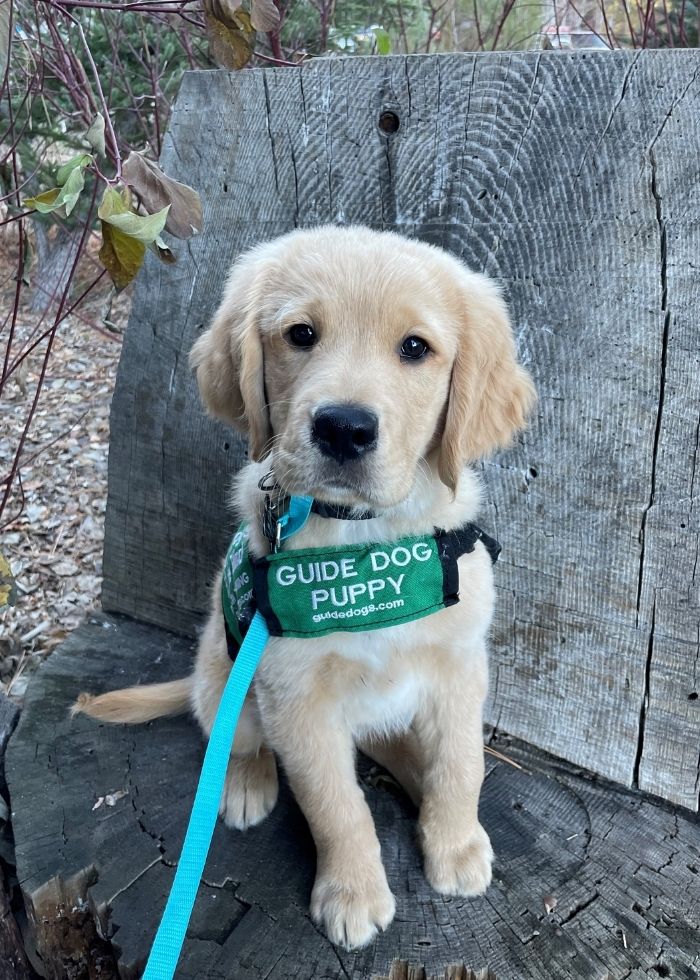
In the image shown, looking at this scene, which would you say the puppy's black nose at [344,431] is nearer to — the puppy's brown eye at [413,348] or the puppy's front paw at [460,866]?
the puppy's brown eye at [413,348]

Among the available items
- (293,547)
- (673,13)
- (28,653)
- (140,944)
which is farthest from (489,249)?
(673,13)

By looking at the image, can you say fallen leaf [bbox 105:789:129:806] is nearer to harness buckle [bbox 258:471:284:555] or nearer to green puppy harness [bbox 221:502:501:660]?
green puppy harness [bbox 221:502:501:660]

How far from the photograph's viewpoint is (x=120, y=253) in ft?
4.53

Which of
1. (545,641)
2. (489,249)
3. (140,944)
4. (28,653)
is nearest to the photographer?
(140,944)

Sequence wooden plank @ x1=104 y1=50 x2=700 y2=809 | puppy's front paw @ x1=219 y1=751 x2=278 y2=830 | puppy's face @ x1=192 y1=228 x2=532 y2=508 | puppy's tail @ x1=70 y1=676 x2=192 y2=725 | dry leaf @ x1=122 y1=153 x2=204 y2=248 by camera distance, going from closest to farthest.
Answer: dry leaf @ x1=122 y1=153 x2=204 y2=248 → puppy's face @ x1=192 y1=228 x2=532 y2=508 → wooden plank @ x1=104 y1=50 x2=700 y2=809 → puppy's front paw @ x1=219 y1=751 x2=278 y2=830 → puppy's tail @ x1=70 y1=676 x2=192 y2=725

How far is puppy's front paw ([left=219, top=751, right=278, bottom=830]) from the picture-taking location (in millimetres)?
2090

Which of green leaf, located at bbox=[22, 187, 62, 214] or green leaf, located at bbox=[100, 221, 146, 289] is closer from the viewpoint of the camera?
green leaf, located at bbox=[22, 187, 62, 214]

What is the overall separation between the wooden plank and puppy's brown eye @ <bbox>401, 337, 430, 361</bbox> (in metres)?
0.53

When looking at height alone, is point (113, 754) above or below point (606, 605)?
below

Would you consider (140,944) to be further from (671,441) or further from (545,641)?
(671,441)

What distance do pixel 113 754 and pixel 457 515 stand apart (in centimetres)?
123

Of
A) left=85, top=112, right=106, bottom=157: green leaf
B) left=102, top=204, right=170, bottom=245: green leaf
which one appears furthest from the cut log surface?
left=85, top=112, right=106, bottom=157: green leaf

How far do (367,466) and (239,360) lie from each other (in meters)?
0.48

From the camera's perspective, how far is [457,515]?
1953 mm
